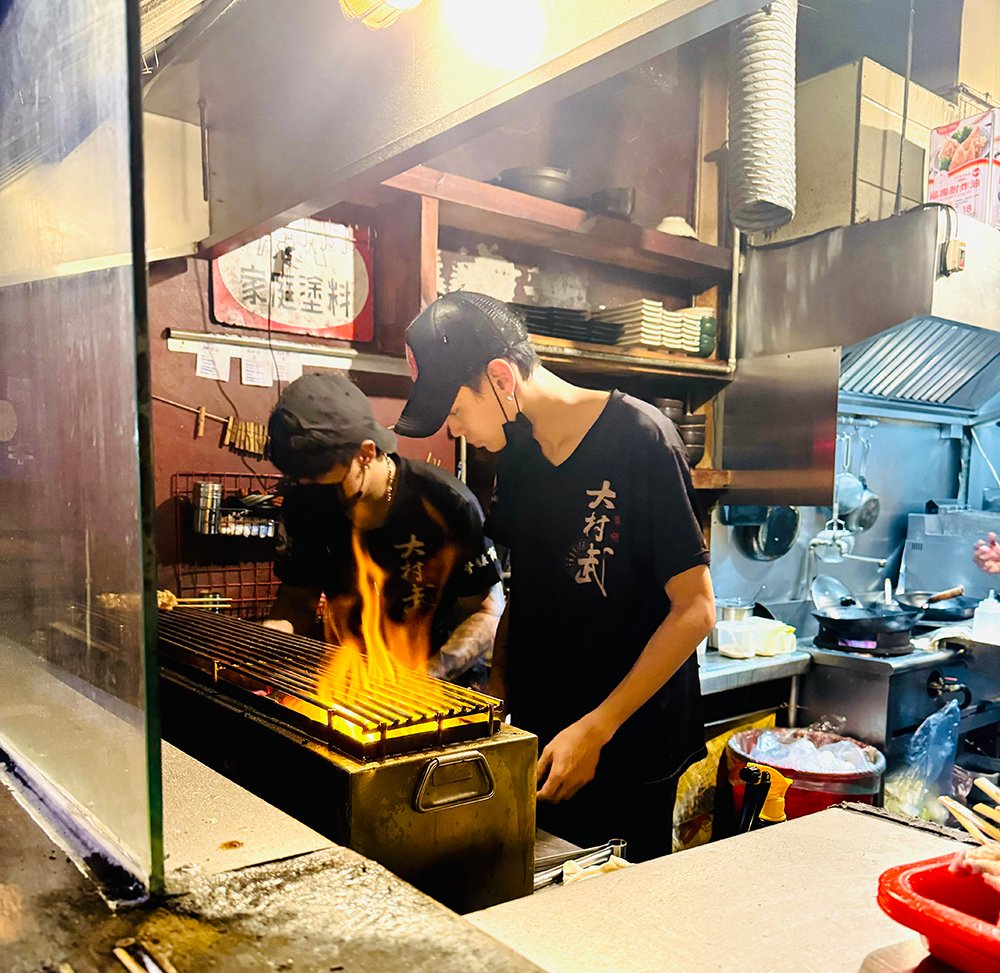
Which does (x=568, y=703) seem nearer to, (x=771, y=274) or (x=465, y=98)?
(x=465, y=98)

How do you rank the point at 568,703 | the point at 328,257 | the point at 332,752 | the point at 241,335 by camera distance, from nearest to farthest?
the point at 332,752, the point at 568,703, the point at 241,335, the point at 328,257

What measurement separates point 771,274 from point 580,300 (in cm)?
114

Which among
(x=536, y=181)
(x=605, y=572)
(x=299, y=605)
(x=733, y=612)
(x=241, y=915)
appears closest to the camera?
(x=241, y=915)

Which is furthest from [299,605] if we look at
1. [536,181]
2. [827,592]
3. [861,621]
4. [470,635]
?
[827,592]

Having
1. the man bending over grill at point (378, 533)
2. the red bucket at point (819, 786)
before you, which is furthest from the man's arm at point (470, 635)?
the red bucket at point (819, 786)

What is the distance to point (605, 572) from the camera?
2518mm

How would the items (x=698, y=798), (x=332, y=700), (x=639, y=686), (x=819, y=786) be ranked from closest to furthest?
(x=332, y=700)
(x=639, y=686)
(x=819, y=786)
(x=698, y=798)

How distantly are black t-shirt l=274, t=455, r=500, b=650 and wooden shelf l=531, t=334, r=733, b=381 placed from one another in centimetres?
90

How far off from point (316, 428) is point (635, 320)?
1810mm

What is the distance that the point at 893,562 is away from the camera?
553cm

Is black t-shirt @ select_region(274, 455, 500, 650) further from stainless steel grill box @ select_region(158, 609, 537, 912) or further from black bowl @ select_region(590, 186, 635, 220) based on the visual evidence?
black bowl @ select_region(590, 186, 635, 220)

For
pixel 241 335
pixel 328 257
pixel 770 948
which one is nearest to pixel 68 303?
pixel 770 948

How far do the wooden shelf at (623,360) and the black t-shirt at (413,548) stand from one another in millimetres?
898

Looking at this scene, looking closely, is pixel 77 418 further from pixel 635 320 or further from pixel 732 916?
pixel 635 320
